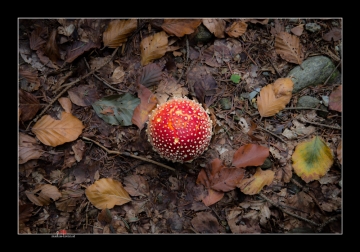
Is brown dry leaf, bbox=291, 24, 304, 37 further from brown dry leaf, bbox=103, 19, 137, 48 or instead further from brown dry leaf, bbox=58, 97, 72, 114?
brown dry leaf, bbox=58, 97, 72, 114

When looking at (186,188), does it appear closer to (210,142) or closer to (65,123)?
(210,142)

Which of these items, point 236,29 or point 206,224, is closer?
point 206,224

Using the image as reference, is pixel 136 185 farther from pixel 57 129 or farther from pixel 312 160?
pixel 312 160

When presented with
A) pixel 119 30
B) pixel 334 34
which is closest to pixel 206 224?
pixel 119 30

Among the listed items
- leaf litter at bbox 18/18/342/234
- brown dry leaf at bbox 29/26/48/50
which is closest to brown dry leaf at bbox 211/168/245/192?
leaf litter at bbox 18/18/342/234

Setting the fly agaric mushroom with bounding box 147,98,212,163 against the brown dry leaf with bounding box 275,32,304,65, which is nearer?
the fly agaric mushroom with bounding box 147,98,212,163

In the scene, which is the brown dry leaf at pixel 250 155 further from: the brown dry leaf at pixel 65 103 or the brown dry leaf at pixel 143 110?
the brown dry leaf at pixel 65 103

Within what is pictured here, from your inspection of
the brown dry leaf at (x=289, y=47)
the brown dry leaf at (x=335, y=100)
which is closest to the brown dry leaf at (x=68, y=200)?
the brown dry leaf at (x=289, y=47)

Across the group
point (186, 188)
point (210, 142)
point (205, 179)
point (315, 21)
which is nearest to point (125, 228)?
point (186, 188)
